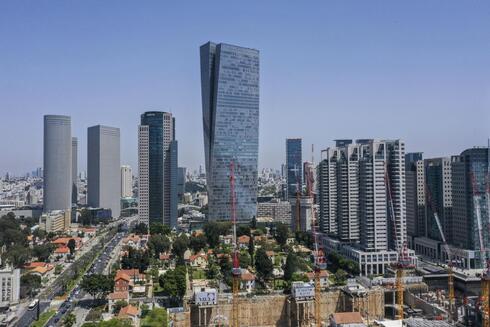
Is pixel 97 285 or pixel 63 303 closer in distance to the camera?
pixel 97 285

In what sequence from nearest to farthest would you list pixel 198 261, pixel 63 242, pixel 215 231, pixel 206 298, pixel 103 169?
pixel 206 298, pixel 198 261, pixel 215 231, pixel 63 242, pixel 103 169

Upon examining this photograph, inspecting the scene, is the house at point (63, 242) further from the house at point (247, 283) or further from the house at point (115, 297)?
the house at point (247, 283)

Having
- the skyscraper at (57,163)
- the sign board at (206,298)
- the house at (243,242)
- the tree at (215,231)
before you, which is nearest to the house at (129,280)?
the sign board at (206,298)

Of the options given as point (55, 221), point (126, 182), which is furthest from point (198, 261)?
point (126, 182)

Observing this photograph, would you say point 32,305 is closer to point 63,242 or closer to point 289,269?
point 289,269

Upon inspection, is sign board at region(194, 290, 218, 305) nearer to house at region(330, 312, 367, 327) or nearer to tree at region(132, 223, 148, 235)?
house at region(330, 312, 367, 327)

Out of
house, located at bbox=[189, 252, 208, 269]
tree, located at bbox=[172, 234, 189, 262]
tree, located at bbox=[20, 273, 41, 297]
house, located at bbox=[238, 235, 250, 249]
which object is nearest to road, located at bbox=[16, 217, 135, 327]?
tree, located at bbox=[20, 273, 41, 297]
